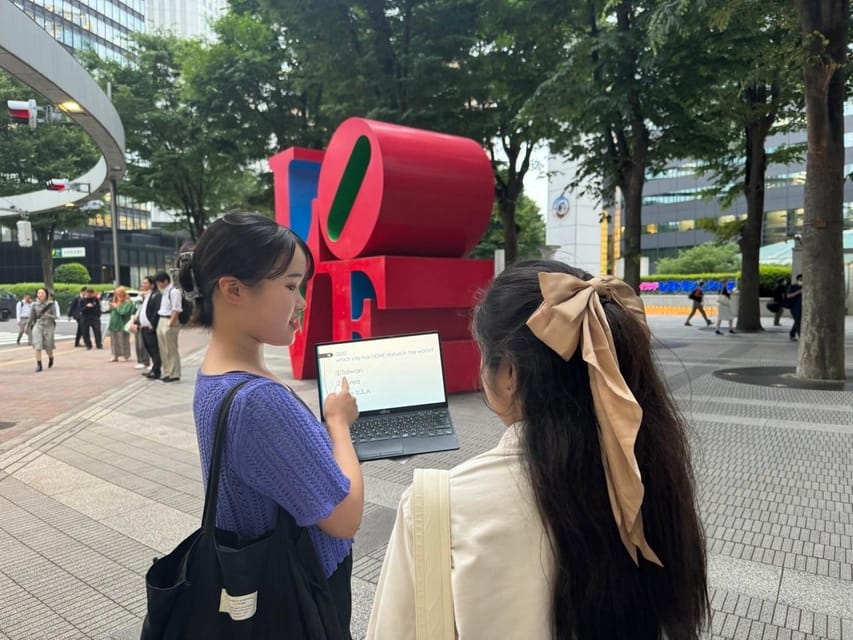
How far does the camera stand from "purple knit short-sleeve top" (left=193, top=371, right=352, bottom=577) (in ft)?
4.27

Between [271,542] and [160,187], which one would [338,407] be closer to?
[271,542]

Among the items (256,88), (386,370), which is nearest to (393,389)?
(386,370)

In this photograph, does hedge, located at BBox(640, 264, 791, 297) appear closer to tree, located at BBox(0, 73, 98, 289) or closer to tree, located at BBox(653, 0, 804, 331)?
tree, located at BBox(653, 0, 804, 331)

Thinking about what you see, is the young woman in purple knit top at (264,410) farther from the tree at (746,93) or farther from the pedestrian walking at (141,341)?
the pedestrian walking at (141,341)

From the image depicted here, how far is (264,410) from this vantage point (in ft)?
4.27

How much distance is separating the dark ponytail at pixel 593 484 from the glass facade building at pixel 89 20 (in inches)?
2091

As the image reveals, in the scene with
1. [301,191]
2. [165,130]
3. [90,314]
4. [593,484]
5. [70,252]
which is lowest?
[90,314]

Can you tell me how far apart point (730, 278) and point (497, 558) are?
35629 millimetres

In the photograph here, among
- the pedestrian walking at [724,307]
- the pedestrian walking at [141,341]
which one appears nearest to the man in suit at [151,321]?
the pedestrian walking at [141,341]

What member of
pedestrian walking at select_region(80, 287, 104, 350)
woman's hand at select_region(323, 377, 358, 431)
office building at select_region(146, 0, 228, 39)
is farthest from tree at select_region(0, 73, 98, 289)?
office building at select_region(146, 0, 228, 39)

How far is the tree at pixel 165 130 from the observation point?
19875 millimetres

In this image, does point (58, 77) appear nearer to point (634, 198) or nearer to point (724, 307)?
point (634, 198)

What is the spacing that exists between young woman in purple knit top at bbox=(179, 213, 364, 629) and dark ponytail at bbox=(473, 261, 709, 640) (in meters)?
0.46

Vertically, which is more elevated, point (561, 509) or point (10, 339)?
point (561, 509)
